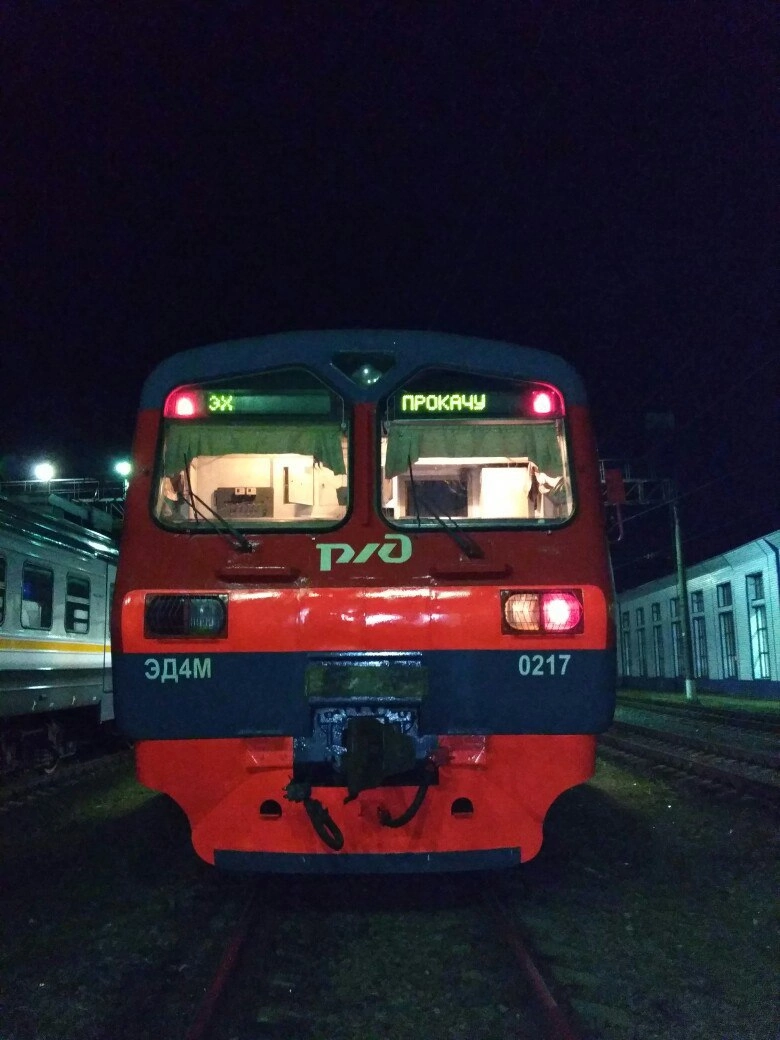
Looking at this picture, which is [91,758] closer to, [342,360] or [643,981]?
[342,360]

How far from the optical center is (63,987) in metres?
4.34

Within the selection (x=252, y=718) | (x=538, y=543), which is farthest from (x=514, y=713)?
(x=252, y=718)

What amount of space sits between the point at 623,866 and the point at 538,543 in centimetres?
268

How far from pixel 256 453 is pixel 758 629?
30951 millimetres

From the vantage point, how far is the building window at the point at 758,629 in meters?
32.6

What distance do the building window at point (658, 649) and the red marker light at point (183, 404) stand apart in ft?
140

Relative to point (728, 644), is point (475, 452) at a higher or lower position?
higher

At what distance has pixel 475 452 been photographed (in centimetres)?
549

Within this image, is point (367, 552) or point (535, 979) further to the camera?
point (367, 552)

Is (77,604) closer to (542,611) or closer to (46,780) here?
(46,780)

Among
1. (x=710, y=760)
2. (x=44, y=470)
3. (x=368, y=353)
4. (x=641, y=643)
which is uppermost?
(x=44, y=470)

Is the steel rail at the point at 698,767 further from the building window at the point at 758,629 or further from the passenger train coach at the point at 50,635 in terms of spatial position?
the building window at the point at 758,629

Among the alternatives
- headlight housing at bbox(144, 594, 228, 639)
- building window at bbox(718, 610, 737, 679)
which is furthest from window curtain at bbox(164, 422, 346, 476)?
building window at bbox(718, 610, 737, 679)

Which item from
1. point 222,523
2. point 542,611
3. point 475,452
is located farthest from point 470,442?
point 222,523
